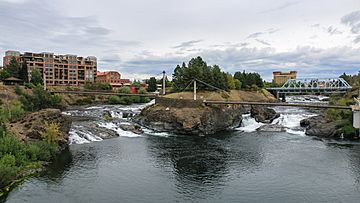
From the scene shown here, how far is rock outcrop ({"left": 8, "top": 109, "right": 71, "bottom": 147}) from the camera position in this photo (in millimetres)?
36928

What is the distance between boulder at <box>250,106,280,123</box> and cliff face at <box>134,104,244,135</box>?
5.49 meters

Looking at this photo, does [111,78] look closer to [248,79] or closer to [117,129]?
[248,79]

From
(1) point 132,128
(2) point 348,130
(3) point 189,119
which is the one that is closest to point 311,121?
(2) point 348,130

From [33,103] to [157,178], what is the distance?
122 ft

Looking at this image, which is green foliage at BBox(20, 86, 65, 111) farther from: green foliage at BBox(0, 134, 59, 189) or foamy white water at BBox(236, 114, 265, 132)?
foamy white water at BBox(236, 114, 265, 132)

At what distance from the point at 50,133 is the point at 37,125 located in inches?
79.3

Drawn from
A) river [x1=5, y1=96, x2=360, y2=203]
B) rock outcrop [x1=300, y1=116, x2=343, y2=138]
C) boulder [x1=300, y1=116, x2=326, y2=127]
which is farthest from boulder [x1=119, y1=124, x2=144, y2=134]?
boulder [x1=300, y1=116, x2=326, y2=127]

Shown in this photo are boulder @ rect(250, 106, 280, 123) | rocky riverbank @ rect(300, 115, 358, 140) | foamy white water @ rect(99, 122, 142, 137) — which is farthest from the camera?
boulder @ rect(250, 106, 280, 123)

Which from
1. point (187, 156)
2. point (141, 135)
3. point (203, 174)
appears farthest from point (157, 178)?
point (141, 135)

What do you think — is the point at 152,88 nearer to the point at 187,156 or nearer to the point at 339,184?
the point at 187,156

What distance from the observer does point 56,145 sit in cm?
3741

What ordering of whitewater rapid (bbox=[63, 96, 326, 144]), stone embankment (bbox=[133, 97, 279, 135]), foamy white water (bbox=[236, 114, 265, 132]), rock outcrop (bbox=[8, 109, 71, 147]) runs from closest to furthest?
rock outcrop (bbox=[8, 109, 71, 147]) < whitewater rapid (bbox=[63, 96, 326, 144]) < stone embankment (bbox=[133, 97, 279, 135]) < foamy white water (bbox=[236, 114, 265, 132])

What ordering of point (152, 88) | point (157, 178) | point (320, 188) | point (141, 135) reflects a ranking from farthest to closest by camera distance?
point (152, 88) → point (141, 135) → point (157, 178) → point (320, 188)

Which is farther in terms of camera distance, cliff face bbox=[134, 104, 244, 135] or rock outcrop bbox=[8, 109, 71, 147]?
cliff face bbox=[134, 104, 244, 135]
